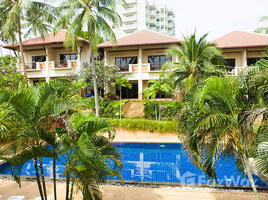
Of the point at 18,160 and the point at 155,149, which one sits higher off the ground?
the point at 18,160

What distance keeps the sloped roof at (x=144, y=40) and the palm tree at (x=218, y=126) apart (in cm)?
1757

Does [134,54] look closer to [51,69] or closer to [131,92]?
[131,92]

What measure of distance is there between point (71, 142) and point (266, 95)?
417 centimetres

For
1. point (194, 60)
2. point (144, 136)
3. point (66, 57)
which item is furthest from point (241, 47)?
point (66, 57)

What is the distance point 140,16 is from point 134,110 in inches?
1837

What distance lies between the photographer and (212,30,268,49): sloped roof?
66.2 feet

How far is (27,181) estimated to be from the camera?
761 cm

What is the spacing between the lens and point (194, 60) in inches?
552

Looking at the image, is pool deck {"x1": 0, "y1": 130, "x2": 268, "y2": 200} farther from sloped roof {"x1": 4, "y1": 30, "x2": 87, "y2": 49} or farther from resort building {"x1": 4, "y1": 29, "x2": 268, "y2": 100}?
sloped roof {"x1": 4, "y1": 30, "x2": 87, "y2": 49}

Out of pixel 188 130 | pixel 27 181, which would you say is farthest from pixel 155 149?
pixel 188 130

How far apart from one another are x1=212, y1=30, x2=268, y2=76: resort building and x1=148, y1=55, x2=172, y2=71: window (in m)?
5.89

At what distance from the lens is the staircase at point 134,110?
19.0 m

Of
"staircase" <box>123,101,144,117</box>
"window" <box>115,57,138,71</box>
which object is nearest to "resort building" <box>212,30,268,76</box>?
"window" <box>115,57,138,71</box>

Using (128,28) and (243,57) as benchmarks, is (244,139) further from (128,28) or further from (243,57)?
(128,28)
